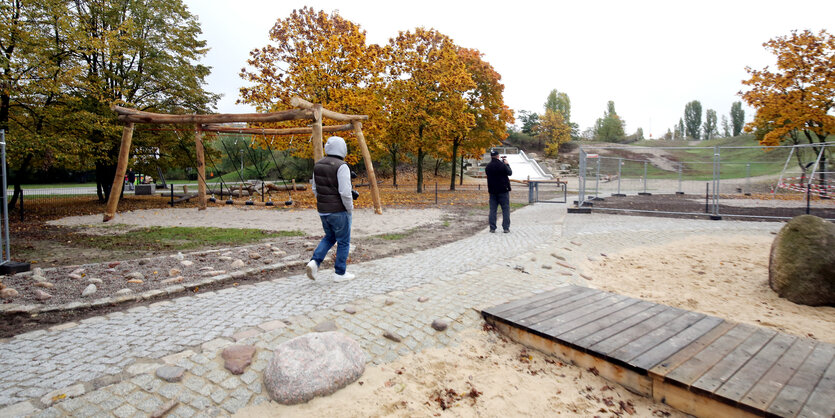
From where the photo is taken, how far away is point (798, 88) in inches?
821

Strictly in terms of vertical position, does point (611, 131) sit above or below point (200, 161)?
above

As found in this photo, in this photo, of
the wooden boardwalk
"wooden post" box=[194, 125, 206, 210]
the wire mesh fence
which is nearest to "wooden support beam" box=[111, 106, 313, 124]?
"wooden post" box=[194, 125, 206, 210]

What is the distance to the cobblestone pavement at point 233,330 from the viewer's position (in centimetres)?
292

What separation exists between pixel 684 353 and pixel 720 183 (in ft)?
107

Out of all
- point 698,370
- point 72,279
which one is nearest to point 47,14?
point 72,279

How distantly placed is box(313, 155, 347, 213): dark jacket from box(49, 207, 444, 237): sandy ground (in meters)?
4.36

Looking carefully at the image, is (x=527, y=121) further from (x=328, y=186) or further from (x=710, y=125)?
(x=328, y=186)

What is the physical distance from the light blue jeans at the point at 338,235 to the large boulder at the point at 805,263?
5.87 m

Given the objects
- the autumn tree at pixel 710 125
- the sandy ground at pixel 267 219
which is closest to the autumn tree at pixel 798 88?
the sandy ground at pixel 267 219

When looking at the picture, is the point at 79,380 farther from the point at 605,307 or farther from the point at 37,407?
the point at 605,307

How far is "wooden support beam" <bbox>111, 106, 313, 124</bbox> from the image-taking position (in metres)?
11.7

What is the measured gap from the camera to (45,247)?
8.48m

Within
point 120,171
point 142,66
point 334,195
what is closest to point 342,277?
point 334,195

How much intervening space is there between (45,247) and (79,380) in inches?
296
